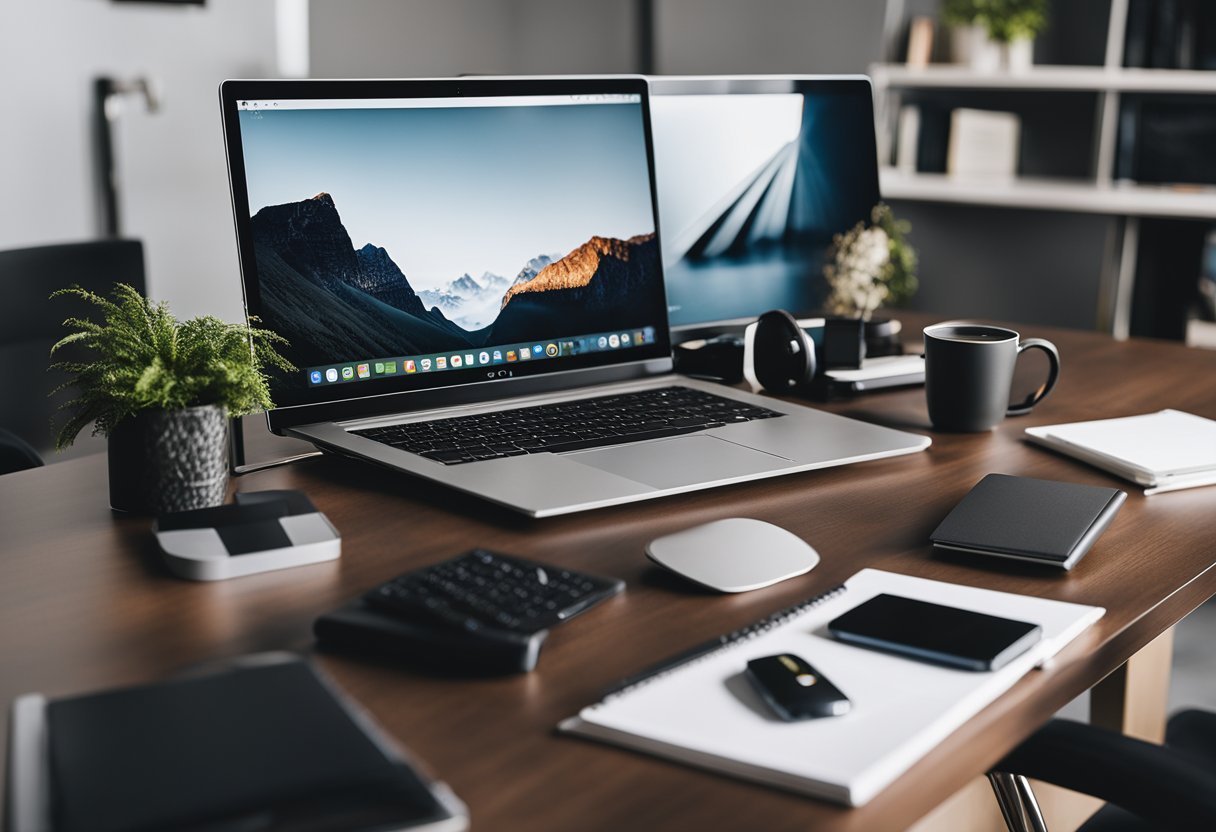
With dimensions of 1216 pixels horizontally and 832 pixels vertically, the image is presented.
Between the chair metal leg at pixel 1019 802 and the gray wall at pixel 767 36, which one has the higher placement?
the gray wall at pixel 767 36

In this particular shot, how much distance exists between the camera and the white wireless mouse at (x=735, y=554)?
31.4 inches

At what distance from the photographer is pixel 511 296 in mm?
1195

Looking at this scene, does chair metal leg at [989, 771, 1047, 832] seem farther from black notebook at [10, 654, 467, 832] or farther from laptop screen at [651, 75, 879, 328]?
laptop screen at [651, 75, 879, 328]

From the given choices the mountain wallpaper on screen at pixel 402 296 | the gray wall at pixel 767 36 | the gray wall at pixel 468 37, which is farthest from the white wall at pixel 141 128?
the mountain wallpaper on screen at pixel 402 296

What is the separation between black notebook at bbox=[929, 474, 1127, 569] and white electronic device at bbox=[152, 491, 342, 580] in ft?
1.49

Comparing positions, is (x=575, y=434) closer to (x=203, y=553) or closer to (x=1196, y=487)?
(x=203, y=553)

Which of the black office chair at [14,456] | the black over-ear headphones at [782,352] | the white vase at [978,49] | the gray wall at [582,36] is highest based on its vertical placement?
the gray wall at [582,36]

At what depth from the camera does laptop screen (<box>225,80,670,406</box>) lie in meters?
1.06

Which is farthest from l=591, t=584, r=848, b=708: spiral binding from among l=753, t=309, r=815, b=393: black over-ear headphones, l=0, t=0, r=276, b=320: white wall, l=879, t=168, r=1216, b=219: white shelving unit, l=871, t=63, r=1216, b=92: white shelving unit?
l=871, t=63, r=1216, b=92: white shelving unit

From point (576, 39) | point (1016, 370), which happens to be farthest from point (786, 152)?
point (576, 39)

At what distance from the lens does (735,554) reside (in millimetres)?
828

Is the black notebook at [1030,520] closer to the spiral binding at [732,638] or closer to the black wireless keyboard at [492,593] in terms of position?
the spiral binding at [732,638]

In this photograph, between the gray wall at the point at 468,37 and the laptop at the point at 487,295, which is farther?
the gray wall at the point at 468,37

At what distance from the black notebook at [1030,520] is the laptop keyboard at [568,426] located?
Result: 11.2 inches
